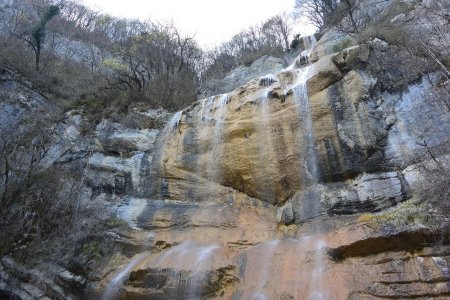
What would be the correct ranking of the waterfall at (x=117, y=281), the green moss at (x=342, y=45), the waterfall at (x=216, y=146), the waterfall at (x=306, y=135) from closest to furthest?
the waterfall at (x=117, y=281)
the waterfall at (x=306, y=135)
the waterfall at (x=216, y=146)
the green moss at (x=342, y=45)

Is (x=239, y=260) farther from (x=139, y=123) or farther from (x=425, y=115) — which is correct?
(x=139, y=123)

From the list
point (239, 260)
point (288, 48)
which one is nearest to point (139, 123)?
point (239, 260)

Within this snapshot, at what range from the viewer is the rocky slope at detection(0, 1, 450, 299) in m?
7.60

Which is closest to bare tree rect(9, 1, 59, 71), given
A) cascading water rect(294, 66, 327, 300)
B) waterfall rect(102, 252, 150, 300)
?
waterfall rect(102, 252, 150, 300)

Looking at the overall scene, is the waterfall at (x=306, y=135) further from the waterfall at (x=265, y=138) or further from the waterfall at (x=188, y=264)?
the waterfall at (x=188, y=264)

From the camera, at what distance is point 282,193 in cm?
1134

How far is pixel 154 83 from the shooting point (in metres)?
18.8

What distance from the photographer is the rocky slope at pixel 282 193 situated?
7598 mm

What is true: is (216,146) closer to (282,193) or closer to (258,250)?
(282,193)

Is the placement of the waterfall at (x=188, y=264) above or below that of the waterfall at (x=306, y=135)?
below

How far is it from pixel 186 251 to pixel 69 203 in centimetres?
479

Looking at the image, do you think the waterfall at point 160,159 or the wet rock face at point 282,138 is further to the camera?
the waterfall at point 160,159

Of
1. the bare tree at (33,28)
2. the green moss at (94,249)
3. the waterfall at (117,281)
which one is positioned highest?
the bare tree at (33,28)

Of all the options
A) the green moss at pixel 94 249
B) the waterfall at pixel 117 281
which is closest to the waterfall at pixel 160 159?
the green moss at pixel 94 249
